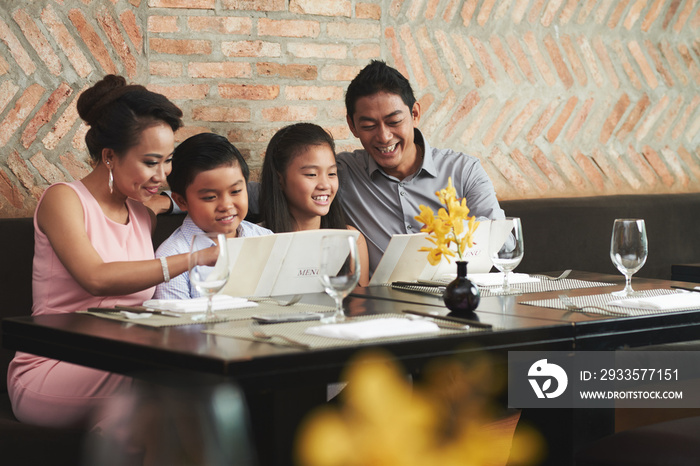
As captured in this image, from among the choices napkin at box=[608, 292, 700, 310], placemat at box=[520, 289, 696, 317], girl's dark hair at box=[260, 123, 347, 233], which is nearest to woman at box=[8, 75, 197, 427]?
girl's dark hair at box=[260, 123, 347, 233]

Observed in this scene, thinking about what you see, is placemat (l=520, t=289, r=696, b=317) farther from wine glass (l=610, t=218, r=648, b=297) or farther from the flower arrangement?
the flower arrangement

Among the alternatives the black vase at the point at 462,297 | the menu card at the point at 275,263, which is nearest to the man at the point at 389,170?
the menu card at the point at 275,263

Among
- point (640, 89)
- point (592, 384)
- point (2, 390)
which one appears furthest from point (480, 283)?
point (640, 89)

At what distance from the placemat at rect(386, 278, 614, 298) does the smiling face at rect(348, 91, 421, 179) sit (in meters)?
0.86

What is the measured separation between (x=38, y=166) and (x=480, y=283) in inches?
63.1

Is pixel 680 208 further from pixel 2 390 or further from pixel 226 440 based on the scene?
pixel 226 440

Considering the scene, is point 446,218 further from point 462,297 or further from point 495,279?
point 495,279

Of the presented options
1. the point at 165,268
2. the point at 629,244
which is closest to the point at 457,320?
the point at 629,244

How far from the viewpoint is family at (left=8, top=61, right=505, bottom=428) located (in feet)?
6.90

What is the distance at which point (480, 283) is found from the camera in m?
2.33

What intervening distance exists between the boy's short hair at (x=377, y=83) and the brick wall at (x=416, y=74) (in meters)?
0.27

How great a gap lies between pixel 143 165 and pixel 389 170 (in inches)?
49.3

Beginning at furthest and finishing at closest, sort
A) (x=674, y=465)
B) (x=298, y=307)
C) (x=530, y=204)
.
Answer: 1. (x=530, y=204)
2. (x=298, y=307)
3. (x=674, y=465)

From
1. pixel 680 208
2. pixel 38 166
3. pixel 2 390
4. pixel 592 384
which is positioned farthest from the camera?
pixel 680 208
